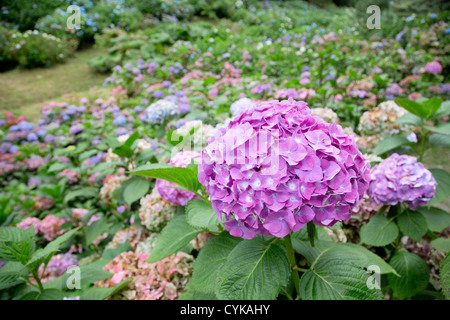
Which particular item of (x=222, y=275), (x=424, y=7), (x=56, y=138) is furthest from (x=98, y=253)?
(x=424, y=7)

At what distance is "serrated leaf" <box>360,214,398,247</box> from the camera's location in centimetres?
123

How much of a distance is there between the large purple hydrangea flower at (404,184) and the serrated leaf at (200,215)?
2.49 ft

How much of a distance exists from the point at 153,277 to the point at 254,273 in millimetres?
659

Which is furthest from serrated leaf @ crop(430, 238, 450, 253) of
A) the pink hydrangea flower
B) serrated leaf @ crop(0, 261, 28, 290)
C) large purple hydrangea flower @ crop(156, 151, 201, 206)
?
the pink hydrangea flower

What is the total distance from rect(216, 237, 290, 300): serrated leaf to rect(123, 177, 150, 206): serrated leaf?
845 millimetres

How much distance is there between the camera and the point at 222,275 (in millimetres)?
781

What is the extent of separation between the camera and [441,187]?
54.1 inches

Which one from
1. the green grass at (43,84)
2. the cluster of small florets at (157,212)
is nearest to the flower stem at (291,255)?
the cluster of small florets at (157,212)

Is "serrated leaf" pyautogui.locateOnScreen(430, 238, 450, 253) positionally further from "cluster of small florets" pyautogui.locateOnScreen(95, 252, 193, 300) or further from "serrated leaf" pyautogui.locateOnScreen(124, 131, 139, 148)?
"serrated leaf" pyautogui.locateOnScreen(124, 131, 139, 148)

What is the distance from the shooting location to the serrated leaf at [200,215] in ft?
2.73

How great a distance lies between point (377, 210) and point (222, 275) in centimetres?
98

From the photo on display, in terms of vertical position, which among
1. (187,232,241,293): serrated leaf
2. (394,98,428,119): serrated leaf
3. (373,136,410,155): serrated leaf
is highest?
(394,98,428,119): serrated leaf

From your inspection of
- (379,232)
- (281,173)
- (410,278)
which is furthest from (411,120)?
(281,173)

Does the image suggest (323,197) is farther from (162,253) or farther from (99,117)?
(99,117)
